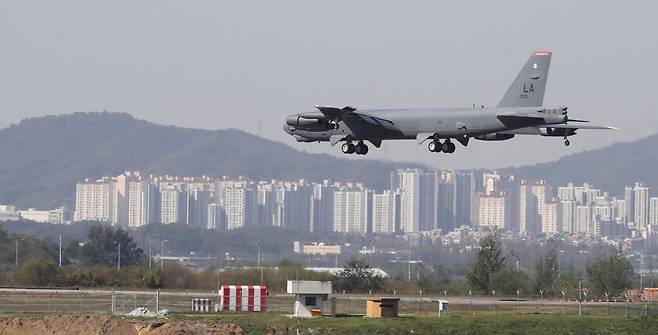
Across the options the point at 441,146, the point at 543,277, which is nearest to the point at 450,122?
the point at 441,146

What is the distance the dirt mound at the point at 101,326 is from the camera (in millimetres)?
68688

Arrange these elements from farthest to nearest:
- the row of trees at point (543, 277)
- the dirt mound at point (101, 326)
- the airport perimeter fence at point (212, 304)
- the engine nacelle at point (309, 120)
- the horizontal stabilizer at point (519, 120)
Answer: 1. the row of trees at point (543, 277)
2. the engine nacelle at point (309, 120)
3. the airport perimeter fence at point (212, 304)
4. the horizontal stabilizer at point (519, 120)
5. the dirt mound at point (101, 326)

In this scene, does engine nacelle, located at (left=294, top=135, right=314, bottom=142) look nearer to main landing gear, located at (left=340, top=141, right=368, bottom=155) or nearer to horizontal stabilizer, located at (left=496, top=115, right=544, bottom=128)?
main landing gear, located at (left=340, top=141, right=368, bottom=155)

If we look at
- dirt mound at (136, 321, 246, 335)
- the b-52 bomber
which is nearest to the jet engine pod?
the b-52 bomber

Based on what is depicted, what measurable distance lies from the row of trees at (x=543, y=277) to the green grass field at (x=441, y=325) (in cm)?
3823

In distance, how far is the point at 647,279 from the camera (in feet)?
469

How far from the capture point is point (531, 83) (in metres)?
77.6

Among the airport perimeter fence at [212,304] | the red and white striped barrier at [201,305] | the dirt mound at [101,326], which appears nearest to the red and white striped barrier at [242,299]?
the red and white striped barrier at [201,305]

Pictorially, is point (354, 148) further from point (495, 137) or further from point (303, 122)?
point (495, 137)

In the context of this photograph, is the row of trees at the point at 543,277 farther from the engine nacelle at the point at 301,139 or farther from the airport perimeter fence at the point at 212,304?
the engine nacelle at the point at 301,139

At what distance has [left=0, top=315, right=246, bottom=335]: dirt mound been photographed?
6869 cm

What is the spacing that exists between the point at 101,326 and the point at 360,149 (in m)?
18.8

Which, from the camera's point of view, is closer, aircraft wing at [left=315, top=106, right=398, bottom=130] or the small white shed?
the small white shed

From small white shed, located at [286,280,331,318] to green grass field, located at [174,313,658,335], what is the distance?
1.36 meters
